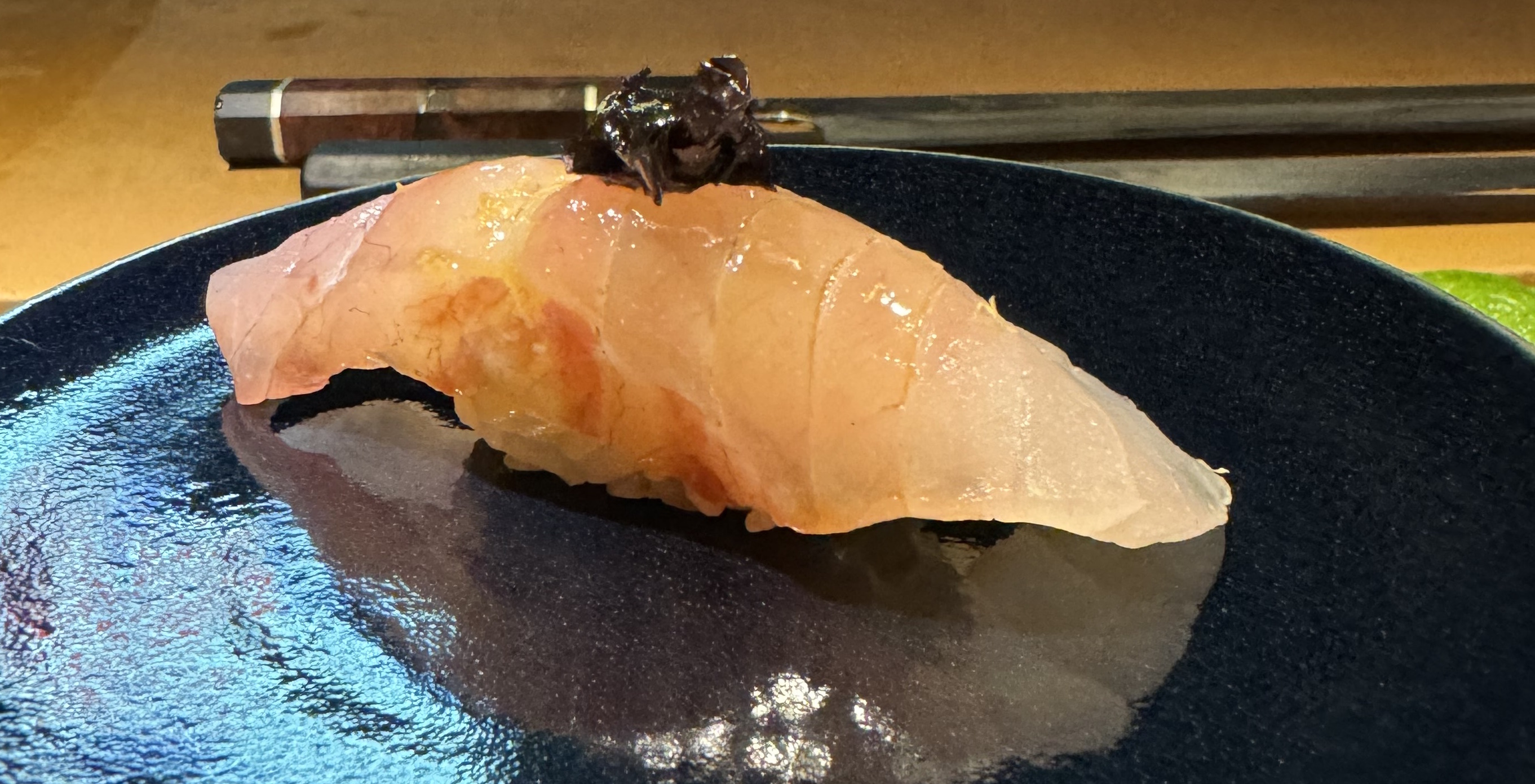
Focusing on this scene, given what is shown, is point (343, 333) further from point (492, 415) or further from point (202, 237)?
point (202, 237)

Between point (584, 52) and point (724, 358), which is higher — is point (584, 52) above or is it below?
above

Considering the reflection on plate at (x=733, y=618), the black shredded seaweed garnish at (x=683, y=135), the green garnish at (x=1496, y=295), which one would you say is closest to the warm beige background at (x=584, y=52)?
the green garnish at (x=1496, y=295)

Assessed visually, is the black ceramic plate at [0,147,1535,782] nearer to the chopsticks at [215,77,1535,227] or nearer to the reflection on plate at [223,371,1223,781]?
the reflection on plate at [223,371,1223,781]

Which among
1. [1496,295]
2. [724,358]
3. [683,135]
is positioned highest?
[683,135]

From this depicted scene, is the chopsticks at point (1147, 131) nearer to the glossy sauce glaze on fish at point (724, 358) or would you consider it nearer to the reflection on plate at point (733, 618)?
the glossy sauce glaze on fish at point (724, 358)

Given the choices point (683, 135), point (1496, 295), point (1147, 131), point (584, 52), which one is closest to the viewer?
point (683, 135)

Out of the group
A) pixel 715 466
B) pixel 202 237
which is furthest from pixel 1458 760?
pixel 202 237

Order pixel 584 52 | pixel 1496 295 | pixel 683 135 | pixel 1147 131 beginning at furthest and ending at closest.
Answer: pixel 584 52 → pixel 1147 131 → pixel 1496 295 → pixel 683 135

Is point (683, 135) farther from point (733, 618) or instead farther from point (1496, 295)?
point (1496, 295)

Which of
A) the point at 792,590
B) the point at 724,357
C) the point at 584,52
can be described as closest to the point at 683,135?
the point at 724,357
